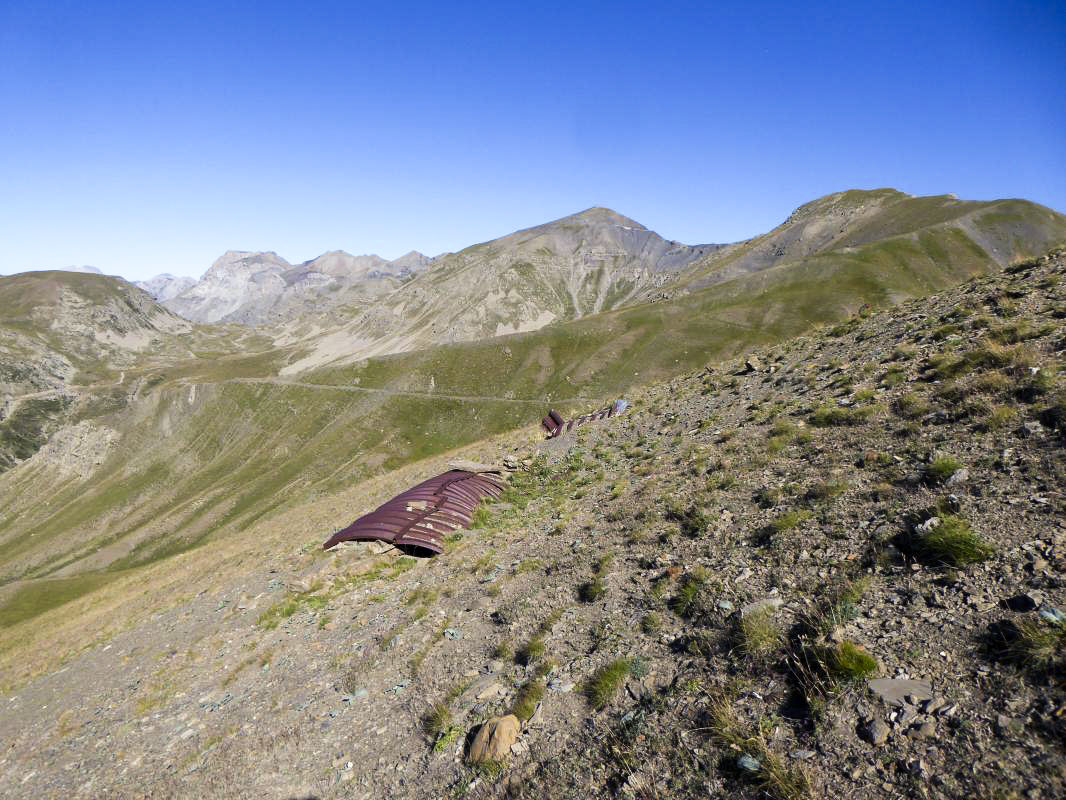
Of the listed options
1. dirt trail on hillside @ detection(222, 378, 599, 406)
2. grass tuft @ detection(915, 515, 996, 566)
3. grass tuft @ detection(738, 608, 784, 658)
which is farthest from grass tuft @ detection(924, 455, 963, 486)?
dirt trail on hillside @ detection(222, 378, 599, 406)

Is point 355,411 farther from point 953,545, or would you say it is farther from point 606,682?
point 953,545

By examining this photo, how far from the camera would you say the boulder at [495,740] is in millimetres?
9172

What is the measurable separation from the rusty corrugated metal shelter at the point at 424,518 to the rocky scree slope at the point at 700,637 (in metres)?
0.97

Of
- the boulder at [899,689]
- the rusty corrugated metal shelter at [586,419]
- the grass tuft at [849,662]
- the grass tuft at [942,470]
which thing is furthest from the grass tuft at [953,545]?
the rusty corrugated metal shelter at [586,419]

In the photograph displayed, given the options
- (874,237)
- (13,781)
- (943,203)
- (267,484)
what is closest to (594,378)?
(267,484)

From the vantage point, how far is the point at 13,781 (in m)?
13.8

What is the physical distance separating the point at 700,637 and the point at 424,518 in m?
15.2

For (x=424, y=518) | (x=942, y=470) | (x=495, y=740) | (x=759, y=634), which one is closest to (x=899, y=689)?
(x=759, y=634)

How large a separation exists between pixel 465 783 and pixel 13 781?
14.8 m

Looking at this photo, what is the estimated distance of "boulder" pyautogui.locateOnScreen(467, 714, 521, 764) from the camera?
361 inches

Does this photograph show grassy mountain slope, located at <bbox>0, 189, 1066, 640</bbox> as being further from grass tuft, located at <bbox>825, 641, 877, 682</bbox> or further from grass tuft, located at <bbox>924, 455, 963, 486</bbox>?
grass tuft, located at <bbox>825, 641, 877, 682</bbox>

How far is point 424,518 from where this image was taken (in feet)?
74.3

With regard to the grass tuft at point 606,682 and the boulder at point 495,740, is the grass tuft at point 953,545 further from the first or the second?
the boulder at point 495,740

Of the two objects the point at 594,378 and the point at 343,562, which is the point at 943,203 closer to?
the point at 594,378
